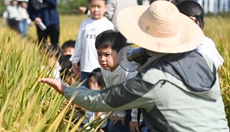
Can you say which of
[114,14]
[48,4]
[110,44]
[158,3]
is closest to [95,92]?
[158,3]

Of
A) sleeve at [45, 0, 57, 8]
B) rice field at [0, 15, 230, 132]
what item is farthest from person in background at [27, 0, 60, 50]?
rice field at [0, 15, 230, 132]

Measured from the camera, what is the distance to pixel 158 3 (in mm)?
3064

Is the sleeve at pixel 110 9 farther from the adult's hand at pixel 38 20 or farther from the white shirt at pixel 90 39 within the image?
the adult's hand at pixel 38 20

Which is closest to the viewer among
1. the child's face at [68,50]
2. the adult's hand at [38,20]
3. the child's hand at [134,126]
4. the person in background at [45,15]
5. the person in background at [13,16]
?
the child's hand at [134,126]

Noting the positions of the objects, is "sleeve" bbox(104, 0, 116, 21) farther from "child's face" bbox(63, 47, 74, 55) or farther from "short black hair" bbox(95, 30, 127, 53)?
"short black hair" bbox(95, 30, 127, 53)

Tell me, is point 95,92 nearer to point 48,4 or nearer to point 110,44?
point 110,44

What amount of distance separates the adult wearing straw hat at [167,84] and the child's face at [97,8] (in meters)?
2.80

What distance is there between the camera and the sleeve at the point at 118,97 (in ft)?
9.53

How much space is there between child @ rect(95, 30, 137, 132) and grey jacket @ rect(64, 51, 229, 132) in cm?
121

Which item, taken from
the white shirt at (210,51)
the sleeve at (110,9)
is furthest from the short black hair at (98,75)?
the white shirt at (210,51)

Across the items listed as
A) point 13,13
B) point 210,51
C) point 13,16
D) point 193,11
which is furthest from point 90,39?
point 13,13

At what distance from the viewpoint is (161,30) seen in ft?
9.83

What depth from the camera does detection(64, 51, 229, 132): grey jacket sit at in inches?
115

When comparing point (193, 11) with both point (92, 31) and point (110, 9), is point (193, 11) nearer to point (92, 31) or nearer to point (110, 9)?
point (92, 31)
